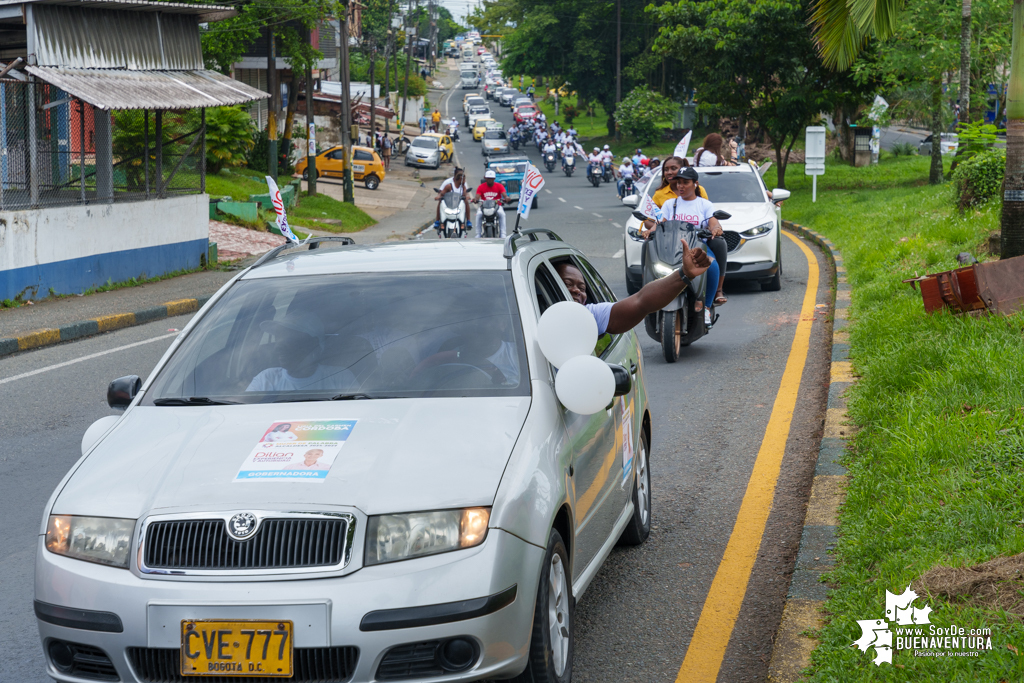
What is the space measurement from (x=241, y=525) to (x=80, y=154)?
1564cm

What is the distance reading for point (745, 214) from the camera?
1511 cm

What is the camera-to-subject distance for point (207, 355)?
4590mm

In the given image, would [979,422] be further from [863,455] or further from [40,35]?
[40,35]

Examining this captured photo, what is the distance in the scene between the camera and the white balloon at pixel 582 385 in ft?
13.6

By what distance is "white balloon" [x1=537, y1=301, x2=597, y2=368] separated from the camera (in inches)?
168

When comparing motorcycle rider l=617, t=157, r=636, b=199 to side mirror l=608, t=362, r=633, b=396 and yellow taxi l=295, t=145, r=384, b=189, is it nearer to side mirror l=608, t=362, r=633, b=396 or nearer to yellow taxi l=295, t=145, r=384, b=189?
yellow taxi l=295, t=145, r=384, b=189

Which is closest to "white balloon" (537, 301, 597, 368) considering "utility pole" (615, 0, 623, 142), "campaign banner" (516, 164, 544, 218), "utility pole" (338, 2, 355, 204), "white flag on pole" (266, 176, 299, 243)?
"white flag on pole" (266, 176, 299, 243)

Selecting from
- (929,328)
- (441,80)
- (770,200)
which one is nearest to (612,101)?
(770,200)

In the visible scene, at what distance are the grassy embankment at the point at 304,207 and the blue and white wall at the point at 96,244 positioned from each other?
8332 mm

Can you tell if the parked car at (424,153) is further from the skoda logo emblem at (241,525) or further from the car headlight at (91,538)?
the skoda logo emblem at (241,525)

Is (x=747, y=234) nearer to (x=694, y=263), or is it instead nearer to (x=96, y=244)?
(x=96, y=244)

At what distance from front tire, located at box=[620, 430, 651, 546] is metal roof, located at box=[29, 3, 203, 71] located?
44.9 feet

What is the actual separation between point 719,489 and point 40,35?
13.7 metres

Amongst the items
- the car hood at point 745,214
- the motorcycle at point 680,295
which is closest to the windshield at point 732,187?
the car hood at point 745,214
